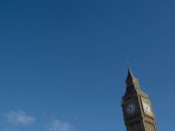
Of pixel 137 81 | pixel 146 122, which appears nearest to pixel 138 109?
pixel 146 122

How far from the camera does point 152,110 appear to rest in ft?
268

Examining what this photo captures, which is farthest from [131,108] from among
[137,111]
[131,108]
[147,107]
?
[147,107]

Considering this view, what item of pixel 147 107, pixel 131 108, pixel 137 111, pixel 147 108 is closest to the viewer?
pixel 137 111

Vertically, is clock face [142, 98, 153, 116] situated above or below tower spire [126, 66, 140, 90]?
below

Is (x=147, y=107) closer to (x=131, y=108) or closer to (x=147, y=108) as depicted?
(x=147, y=108)

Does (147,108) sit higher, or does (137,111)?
(147,108)

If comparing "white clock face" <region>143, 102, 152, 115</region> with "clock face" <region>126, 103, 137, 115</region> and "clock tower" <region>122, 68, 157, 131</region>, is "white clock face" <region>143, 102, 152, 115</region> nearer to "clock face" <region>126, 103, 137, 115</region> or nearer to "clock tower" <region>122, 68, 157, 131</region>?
"clock tower" <region>122, 68, 157, 131</region>

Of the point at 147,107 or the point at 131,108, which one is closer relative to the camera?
the point at 131,108

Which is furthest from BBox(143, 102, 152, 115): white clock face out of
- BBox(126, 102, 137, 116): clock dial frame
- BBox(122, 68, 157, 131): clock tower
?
BBox(126, 102, 137, 116): clock dial frame

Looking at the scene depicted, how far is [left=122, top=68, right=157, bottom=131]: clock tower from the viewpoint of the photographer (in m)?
76.5

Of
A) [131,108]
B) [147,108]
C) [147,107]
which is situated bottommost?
[131,108]

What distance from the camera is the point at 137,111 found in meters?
77.4

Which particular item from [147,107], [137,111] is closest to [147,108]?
[147,107]

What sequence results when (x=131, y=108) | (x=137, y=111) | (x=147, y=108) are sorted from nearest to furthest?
(x=137, y=111)
(x=131, y=108)
(x=147, y=108)
